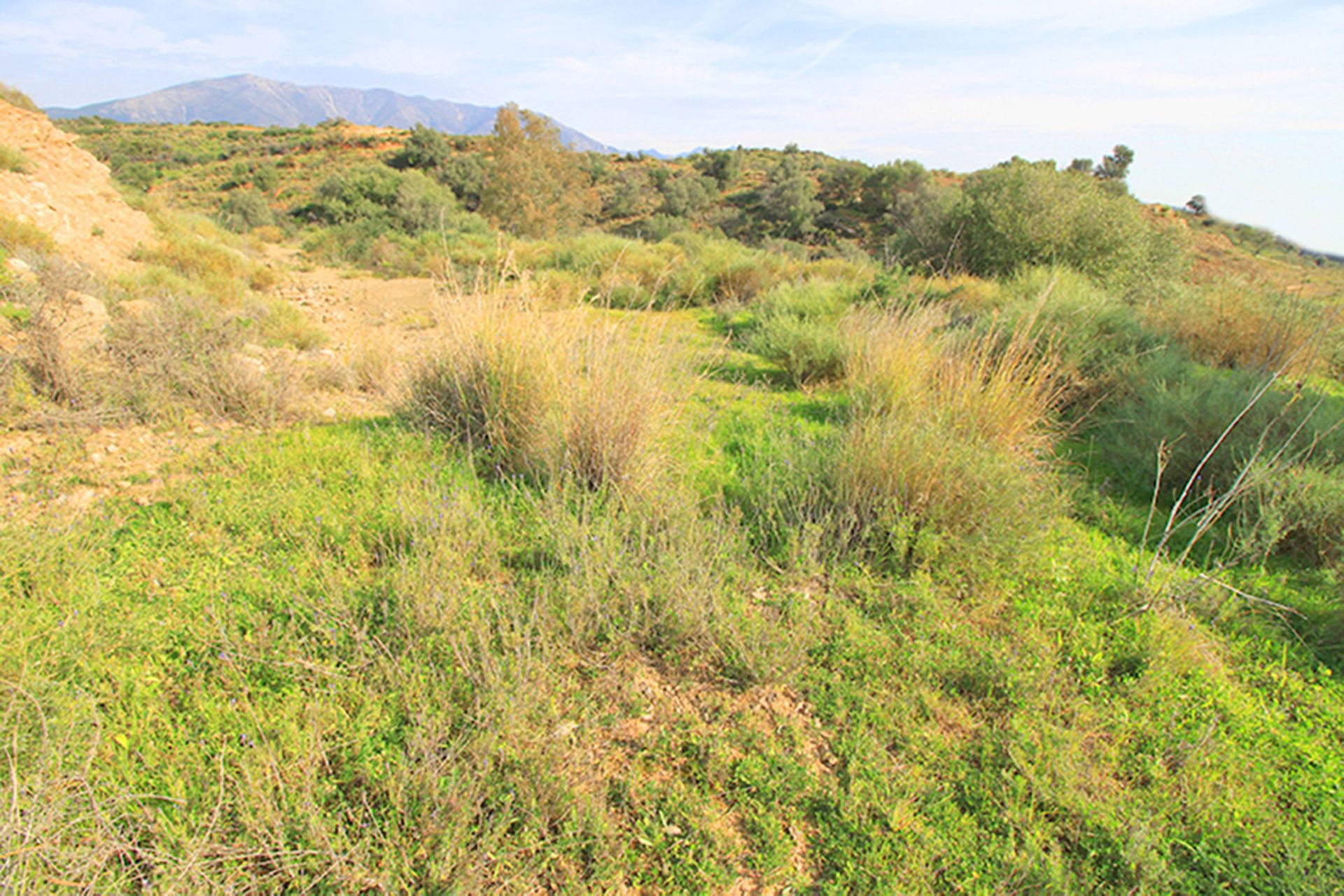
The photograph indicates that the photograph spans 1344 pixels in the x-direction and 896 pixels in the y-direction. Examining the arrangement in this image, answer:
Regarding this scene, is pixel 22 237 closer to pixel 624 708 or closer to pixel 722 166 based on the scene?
pixel 624 708

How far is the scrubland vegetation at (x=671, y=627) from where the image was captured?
169cm

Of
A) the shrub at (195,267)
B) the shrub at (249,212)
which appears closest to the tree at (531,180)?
the shrub at (249,212)

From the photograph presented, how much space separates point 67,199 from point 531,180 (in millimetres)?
11482

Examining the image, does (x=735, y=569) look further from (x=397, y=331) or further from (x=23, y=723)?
(x=397, y=331)

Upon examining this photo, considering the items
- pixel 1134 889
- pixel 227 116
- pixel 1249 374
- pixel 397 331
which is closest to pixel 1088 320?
pixel 1249 374

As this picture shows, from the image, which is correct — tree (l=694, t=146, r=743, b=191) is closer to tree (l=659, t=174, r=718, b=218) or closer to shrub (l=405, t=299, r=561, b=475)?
tree (l=659, t=174, r=718, b=218)

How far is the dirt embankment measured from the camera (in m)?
7.80

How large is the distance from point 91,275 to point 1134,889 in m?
8.99

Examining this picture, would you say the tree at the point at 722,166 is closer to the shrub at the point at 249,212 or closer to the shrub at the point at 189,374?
the shrub at the point at 249,212

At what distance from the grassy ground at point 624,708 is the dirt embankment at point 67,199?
24.8 feet

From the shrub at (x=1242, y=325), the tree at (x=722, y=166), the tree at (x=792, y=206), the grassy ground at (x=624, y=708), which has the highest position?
the tree at (x=722, y=166)

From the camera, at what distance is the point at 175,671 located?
2.14m

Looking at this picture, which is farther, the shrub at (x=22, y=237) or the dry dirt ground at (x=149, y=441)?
the shrub at (x=22, y=237)

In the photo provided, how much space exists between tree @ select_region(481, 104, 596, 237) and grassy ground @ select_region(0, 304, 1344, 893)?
16902mm
